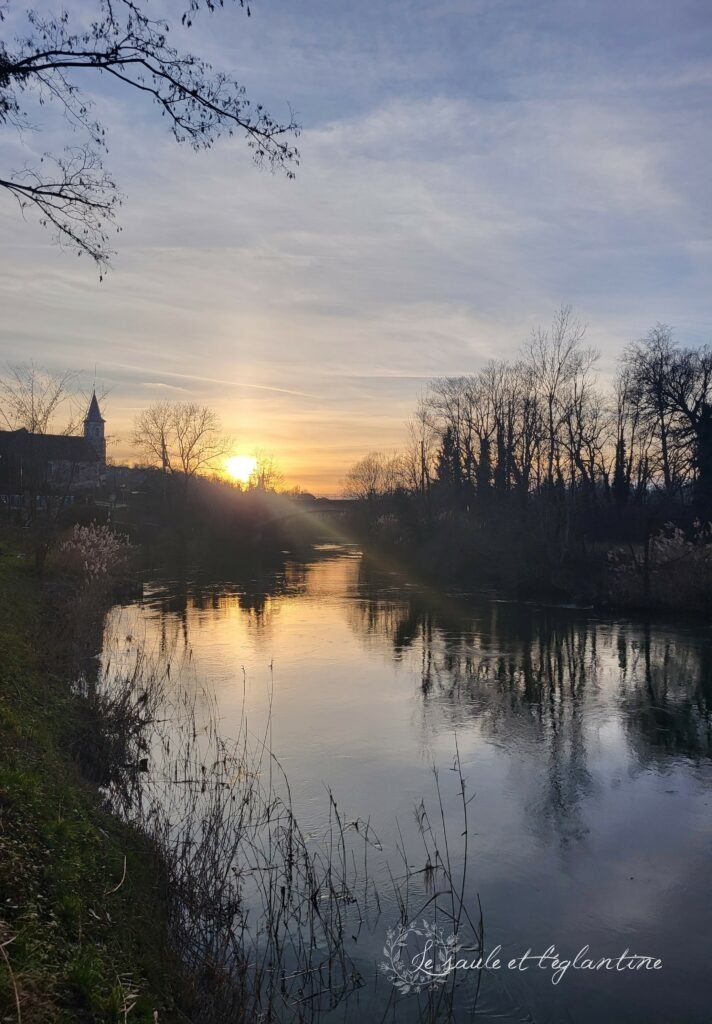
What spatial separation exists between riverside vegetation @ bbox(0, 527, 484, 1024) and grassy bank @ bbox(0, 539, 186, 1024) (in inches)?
0.5

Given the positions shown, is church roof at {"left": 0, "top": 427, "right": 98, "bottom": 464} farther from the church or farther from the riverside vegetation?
the riverside vegetation

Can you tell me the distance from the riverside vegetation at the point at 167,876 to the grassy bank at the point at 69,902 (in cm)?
1

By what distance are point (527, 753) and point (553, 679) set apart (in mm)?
5491

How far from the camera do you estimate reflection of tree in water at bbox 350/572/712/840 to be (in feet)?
37.3

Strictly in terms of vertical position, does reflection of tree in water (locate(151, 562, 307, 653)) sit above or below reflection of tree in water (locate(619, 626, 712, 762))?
above

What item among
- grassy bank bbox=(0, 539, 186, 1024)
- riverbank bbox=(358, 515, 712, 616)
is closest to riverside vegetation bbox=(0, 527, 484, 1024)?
grassy bank bbox=(0, 539, 186, 1024)

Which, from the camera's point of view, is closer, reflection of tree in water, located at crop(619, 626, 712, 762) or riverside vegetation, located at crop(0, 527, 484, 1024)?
riverside vegetation, located at crop(0, 527, 484, 1024)

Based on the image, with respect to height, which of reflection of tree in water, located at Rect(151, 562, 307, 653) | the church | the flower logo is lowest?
the flower logo

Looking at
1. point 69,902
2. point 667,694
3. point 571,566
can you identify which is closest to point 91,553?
point 667,694

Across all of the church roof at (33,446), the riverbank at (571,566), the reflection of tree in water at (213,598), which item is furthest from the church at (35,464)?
the riverbank at (571,566)

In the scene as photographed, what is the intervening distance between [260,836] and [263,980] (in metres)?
2.26

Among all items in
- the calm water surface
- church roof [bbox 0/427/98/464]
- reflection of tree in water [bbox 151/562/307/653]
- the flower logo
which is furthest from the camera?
church roof [bbox 0/427/98/464]

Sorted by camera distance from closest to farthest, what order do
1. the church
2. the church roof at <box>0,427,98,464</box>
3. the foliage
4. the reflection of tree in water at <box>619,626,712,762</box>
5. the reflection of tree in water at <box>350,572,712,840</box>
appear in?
1. the reflection of tree in water at <box>350,572,712,840</box>
2. the reflection of tree in water at <box>619,626,712,762</box>
3. the foliage
4. the church
5. the church roof at <box>0,427,98,464</box>

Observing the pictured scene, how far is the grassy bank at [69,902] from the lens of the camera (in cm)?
382
